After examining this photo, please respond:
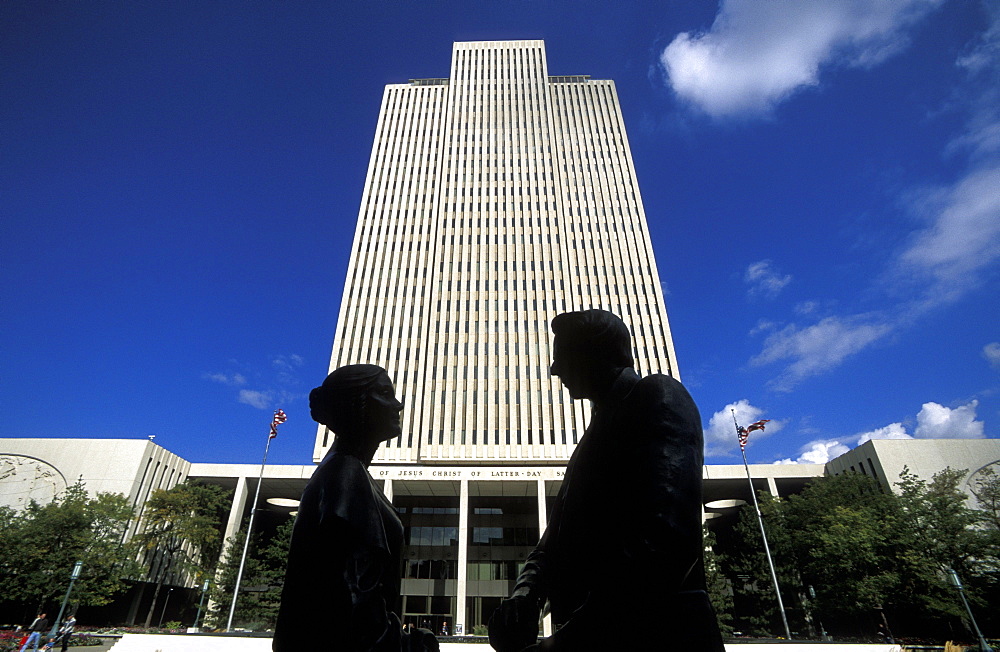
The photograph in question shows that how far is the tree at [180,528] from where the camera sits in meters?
38.5

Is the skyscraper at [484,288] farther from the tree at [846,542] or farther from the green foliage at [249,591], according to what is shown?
the tree at [846,542]

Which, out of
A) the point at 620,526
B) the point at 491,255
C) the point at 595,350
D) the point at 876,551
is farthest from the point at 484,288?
the point at 620,526

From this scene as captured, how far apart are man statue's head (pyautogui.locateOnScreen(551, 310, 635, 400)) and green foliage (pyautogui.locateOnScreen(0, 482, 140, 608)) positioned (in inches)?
1637

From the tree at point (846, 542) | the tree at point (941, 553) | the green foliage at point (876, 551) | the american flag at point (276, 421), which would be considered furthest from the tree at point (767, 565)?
the american flag at point (276, 421)

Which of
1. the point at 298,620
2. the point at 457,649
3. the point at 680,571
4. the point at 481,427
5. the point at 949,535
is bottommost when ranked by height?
the point at 457,649

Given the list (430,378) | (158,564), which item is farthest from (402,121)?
(158,564)

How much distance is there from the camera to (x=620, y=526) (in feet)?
6.75

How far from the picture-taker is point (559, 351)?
283 cm

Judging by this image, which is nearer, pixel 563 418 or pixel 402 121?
pixel 563 418

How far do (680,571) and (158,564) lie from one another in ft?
178

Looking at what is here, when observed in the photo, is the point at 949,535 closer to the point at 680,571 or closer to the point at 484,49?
the point at 680,571

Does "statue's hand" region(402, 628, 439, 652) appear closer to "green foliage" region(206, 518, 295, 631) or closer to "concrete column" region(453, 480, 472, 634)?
"concrete column" region(453, 480, 472, 634)

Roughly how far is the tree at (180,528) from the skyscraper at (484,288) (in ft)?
31.9

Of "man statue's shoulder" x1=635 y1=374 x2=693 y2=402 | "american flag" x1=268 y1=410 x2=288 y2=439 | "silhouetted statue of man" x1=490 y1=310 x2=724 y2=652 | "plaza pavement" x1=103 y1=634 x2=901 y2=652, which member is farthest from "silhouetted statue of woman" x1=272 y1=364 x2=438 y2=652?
"american flag" x1=268 y1=410 x2=288 y2=439
